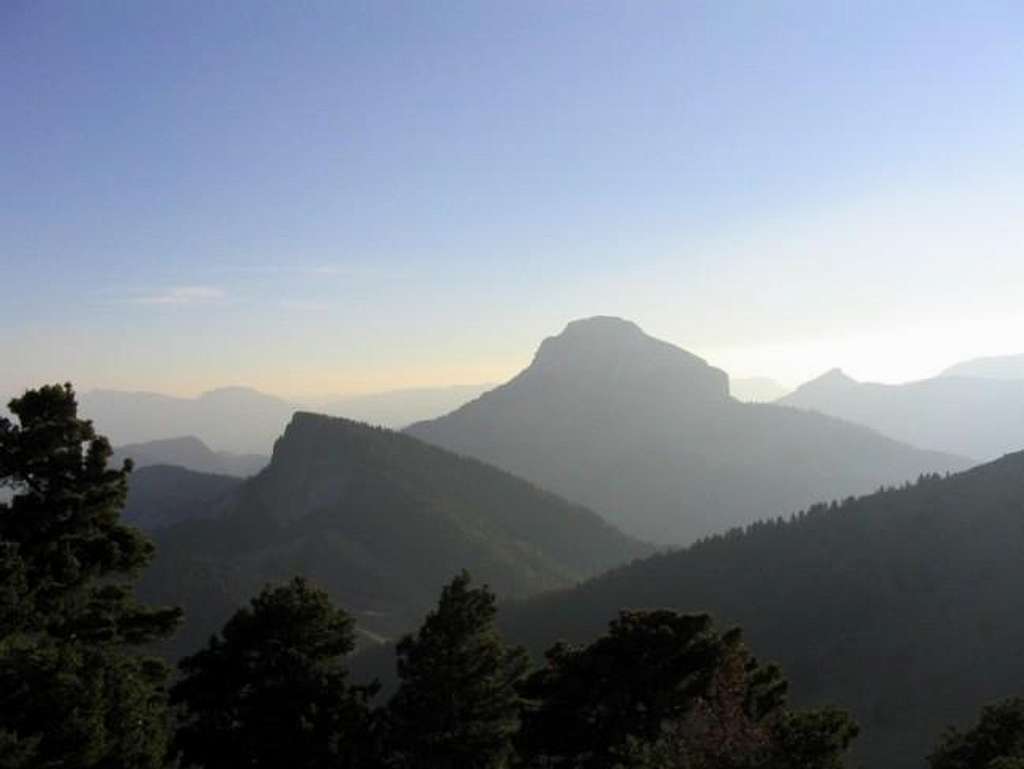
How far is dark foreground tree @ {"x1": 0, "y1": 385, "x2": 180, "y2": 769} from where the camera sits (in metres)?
18.3

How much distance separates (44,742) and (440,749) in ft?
31.7

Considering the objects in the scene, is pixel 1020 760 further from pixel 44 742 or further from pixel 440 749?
pixel 44 742

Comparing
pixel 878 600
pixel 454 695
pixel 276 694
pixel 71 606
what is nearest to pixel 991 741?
pixel 454 695

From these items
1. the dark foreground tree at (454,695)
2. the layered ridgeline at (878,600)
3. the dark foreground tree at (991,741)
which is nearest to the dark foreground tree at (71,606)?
the dark foreground tree at (454,695)

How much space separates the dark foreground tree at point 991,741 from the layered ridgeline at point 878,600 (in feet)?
185

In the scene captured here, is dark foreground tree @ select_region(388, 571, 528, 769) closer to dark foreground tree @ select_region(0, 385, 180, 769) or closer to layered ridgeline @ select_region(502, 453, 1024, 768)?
dark foreground tree @ select_region(0, 385, 180, 769)

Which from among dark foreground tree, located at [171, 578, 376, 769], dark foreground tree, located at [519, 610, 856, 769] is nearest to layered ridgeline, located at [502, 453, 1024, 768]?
dark foreground tree, located at [519, 610, 856, 769]

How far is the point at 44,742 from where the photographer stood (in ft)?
59.6

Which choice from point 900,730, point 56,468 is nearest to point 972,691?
point 900,730

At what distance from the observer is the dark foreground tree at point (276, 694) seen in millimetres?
23344

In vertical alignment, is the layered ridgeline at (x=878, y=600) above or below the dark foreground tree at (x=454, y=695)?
below

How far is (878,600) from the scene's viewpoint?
4242 inches

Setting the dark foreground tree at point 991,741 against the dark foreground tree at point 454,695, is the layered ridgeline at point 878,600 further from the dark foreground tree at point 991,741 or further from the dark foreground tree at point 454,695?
the dark foreground tree at point 454,695

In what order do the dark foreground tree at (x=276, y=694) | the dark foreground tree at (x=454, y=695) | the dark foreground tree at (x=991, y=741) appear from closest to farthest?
the dark foreground tree at (x=991, y=741) < the dark foreground tree at (x=276, y=694) < the dark foreground tree at (x=454, y=695)
